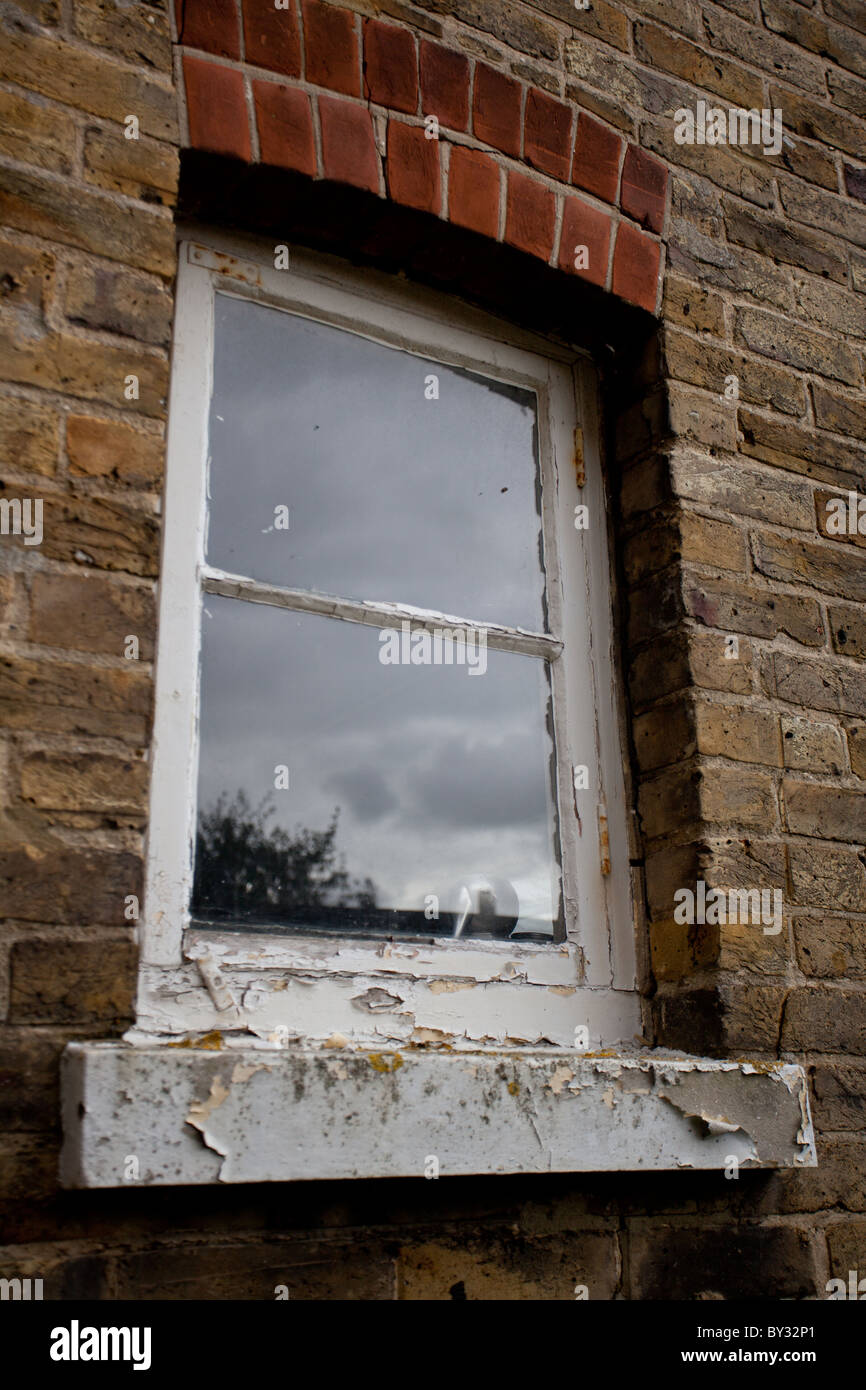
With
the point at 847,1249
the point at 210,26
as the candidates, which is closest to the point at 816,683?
the point at 847,1249

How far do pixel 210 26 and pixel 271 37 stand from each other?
0.11m

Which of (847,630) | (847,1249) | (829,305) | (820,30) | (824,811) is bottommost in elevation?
(847,1249)

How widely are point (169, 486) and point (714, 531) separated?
3.55 feet

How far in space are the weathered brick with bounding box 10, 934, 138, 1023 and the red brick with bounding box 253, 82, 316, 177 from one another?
1298 mm

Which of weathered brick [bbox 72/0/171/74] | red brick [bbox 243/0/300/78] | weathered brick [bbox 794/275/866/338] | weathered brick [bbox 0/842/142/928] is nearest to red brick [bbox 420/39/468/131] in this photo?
red brick [bbox 243/0/300/78]

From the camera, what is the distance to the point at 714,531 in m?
2.31

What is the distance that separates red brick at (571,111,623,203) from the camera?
93.1 inches

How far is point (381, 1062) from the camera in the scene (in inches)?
64.3

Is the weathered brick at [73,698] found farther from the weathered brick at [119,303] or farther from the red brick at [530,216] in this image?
the red brick at [530,216]

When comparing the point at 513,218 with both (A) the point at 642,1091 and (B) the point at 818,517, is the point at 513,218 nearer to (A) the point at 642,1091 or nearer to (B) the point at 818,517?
(B) the point at 818,517

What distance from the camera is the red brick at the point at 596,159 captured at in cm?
237

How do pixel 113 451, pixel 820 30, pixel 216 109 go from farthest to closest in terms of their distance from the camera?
pixel 820 30
pixel 216 109
pixel 113 451

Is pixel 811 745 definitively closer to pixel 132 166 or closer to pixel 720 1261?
pixel 720 1261
